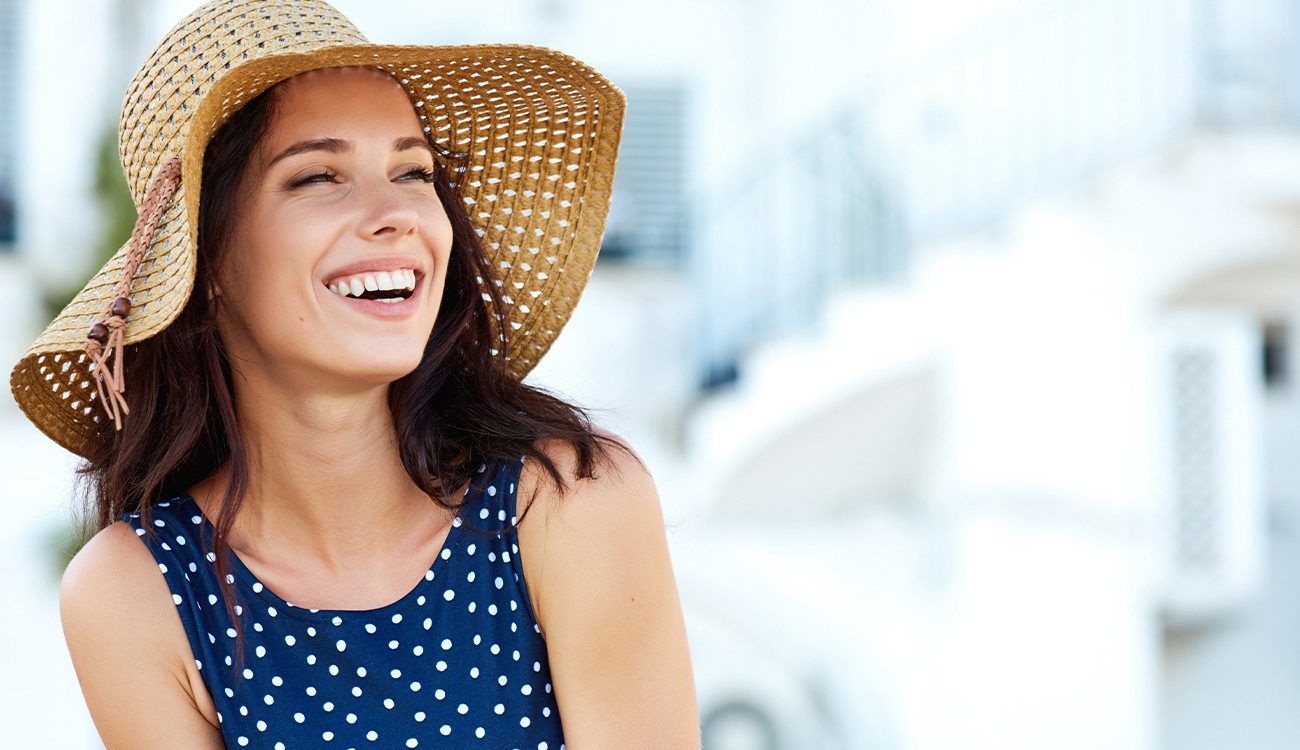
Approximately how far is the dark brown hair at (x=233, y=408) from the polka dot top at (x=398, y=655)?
4cm

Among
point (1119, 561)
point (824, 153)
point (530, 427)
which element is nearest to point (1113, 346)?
point (1119, 561)

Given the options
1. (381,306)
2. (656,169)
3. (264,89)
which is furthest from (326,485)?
(656,169)

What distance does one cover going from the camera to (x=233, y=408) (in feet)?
7.26

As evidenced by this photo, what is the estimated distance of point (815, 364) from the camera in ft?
25.8

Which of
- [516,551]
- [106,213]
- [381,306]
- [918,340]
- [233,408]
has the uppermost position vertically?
[106,213]

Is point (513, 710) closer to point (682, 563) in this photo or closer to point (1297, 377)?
point (682, 563)

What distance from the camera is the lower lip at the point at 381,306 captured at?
6.57ft

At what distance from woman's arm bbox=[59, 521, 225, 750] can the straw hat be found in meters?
0.22

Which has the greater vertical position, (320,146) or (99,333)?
(320,146)

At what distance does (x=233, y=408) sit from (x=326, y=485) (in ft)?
0.57

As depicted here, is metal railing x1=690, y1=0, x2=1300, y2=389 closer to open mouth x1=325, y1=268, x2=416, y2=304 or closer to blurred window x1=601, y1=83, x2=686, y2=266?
blurred window x1=601, y1=83, x2=686, y2=266

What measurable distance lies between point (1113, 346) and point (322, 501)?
509cm

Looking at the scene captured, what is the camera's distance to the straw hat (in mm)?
1981

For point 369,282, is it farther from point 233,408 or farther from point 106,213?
point 106,213
